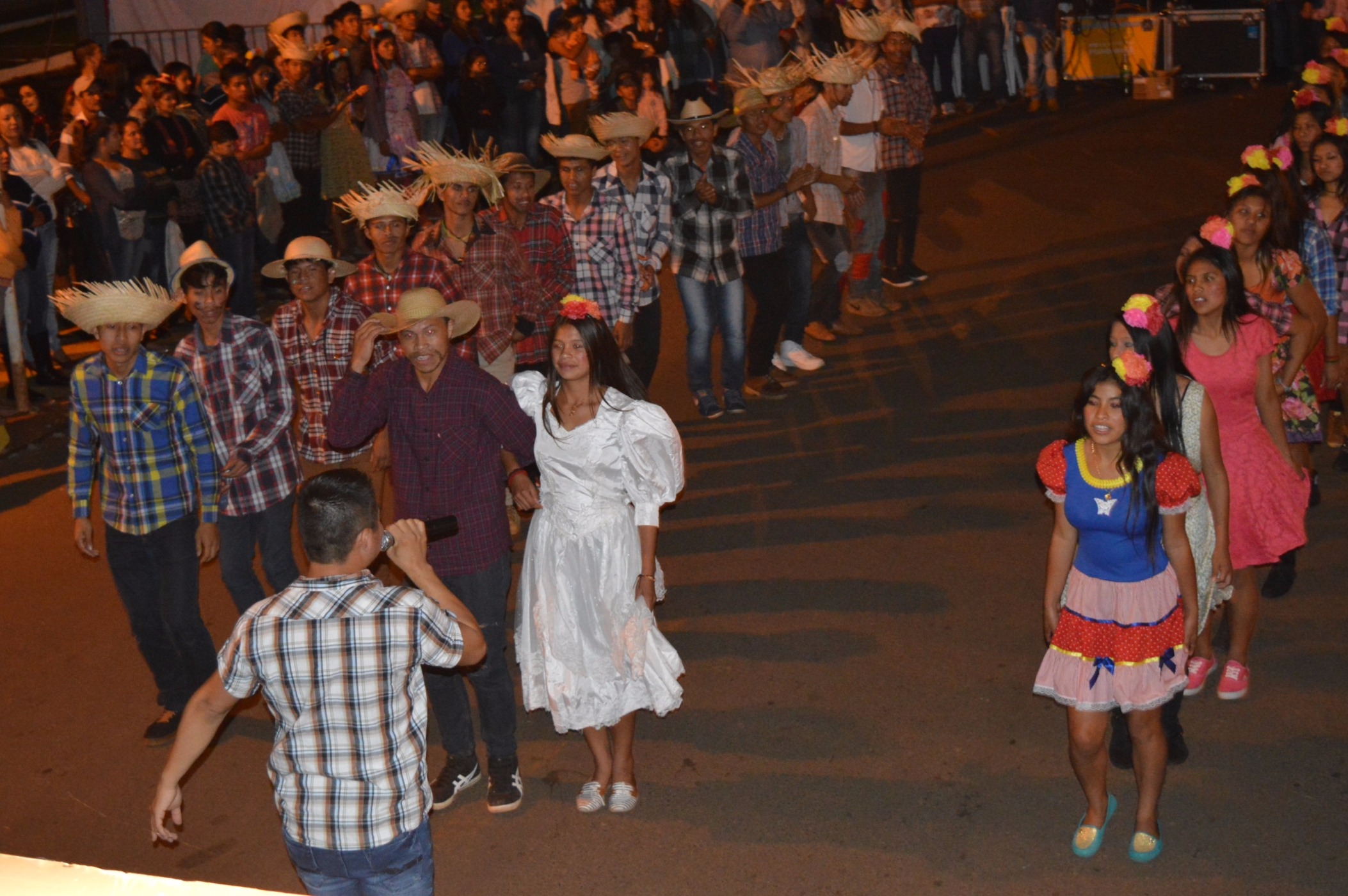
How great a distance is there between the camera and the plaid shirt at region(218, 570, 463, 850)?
3.68 meters

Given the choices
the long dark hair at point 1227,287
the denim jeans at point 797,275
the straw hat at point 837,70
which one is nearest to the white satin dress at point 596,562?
the long dark hair at point 1227,287

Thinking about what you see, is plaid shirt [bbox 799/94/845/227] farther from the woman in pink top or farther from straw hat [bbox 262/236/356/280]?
the woman in pink top

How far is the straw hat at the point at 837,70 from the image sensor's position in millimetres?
10656

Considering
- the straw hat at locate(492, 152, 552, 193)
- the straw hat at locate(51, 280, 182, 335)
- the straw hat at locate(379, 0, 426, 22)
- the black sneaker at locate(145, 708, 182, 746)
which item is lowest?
the black sneaker at locate(145, 708, 182, 746)

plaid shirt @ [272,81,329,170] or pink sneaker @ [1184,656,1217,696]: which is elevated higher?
plaid shirt @ [272,81,329,170]

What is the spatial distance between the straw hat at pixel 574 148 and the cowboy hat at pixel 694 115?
2.41 ft

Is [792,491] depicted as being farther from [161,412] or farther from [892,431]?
[161,412]

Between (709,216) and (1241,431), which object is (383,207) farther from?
(1241,431)

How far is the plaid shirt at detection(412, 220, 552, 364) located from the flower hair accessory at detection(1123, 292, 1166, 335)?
3622 mm

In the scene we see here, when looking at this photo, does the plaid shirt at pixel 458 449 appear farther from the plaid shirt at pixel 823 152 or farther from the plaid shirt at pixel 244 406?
the plaid shirt at pixel 823 152

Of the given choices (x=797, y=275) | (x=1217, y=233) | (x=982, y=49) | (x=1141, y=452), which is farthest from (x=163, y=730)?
(x=982, y=49)

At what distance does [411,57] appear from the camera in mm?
14227

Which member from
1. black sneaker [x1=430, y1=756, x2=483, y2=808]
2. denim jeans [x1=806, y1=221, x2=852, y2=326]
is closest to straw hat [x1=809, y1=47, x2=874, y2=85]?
denim jeans [x1=806, y1=221, x2=852, y2=326]

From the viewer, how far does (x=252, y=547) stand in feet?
20.8
